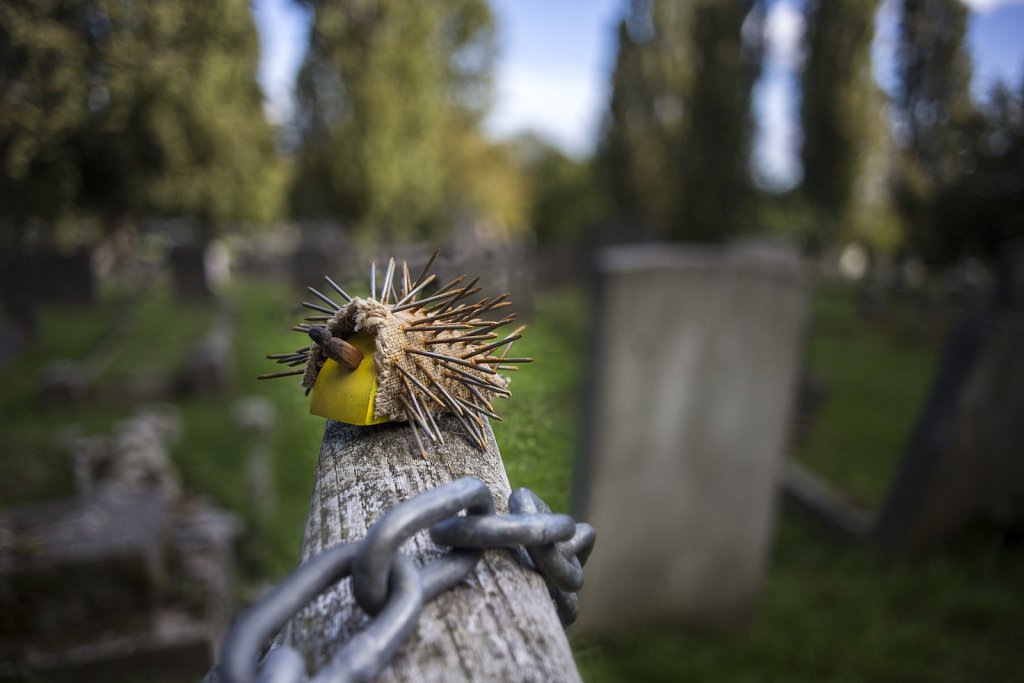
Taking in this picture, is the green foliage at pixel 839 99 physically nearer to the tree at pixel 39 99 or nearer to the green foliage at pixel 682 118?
the tree at pixel 39 99

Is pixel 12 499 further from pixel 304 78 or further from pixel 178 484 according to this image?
pixel 304 78

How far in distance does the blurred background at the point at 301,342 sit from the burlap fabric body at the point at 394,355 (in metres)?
0.19

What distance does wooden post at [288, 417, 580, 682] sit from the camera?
58 cm

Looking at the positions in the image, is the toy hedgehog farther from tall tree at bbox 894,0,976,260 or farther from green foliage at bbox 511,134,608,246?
green foliage at bbox 511,134,608,246

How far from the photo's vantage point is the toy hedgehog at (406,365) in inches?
36.4

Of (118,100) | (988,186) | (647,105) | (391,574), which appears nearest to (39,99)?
(118,100)

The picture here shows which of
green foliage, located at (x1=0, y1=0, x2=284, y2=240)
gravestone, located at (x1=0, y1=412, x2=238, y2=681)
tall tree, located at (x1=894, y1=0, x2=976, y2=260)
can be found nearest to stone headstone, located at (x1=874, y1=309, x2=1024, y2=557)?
tall tree, located at (x1=894, y1=0, x2=976, y2=260)

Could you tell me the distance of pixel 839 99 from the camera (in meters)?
5.32

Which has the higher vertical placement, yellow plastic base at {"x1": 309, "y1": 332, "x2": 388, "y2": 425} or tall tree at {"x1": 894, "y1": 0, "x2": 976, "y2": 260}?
tall tree at {"x1": 894, "y1": 0, "x2": 976, "y2": 260}

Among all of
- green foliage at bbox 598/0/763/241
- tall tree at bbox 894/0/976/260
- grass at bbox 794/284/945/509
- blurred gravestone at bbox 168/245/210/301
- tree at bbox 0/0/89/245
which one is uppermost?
green foliage at bbox 598/0/763/241

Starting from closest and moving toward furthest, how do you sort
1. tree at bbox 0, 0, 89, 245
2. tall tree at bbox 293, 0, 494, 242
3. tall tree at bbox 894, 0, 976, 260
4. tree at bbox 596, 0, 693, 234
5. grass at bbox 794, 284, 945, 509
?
1. tree at bbox 0, 0, 89, 245
2. tall tree at bbox 894, 0, 976, 260
3. tall tree at bbox 293, 0, 494, 242
4. grass at bbox 794, 284, 945, 509
5. tree at bbox 596, 0, 693, 234

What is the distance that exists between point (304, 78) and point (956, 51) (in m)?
5.31

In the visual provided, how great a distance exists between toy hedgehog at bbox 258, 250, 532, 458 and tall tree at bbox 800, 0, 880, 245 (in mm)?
4750

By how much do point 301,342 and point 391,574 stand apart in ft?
3.77
